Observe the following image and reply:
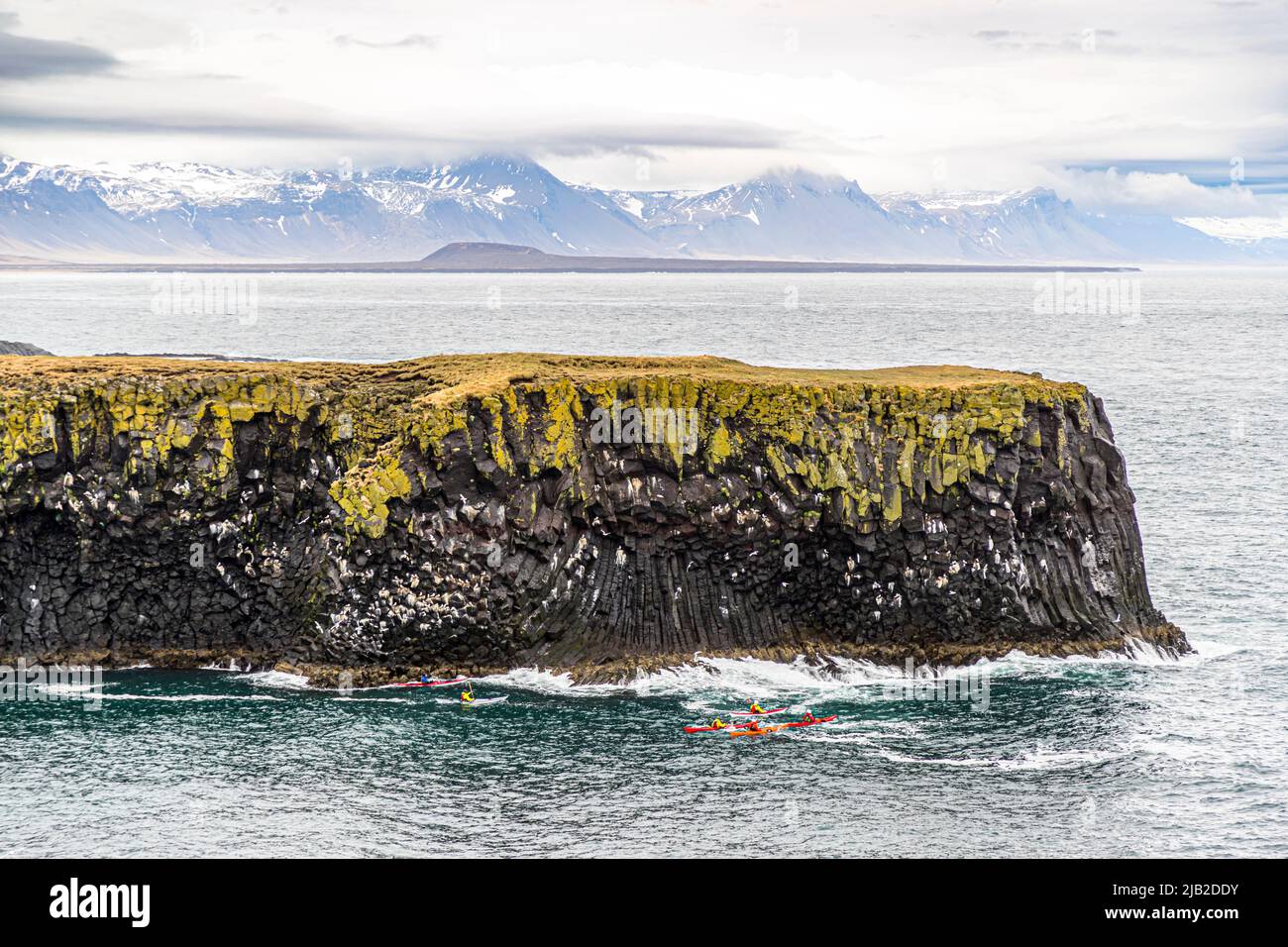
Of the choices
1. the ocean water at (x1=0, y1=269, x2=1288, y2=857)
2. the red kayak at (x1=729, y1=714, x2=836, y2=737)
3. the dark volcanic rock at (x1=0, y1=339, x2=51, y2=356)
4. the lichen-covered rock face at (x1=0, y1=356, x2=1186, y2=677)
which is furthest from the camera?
the dark volcanic rock at (x1=0, y1=339, x2=51, y2=356)

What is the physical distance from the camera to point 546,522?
6612 centimetres

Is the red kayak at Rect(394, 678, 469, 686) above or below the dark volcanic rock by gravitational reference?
below

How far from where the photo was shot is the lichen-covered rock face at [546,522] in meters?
65.2

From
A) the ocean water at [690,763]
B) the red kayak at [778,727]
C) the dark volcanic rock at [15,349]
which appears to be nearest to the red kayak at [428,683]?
the ocean water at [690,763]

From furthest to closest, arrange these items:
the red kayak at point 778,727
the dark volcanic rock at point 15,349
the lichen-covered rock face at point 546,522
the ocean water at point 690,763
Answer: the dark volcanic rock at point 15,349 → the lichen-covered rock face at point 546,522 → the red kayak at point 778,727 → the ocean water at point 690,763

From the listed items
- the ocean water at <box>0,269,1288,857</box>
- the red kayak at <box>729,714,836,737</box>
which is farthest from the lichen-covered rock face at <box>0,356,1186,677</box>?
the red kayak at <box>729,714,836,737</box>

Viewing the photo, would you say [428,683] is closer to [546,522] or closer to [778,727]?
[546,522]

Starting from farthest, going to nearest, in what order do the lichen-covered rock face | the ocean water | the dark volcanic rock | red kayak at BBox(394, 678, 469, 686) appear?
the dark volcanic rock, the lichen-covered rock face, red kayak at BBox(394, 678, 469, 686), the ocean water

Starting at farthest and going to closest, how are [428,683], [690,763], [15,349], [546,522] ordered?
[15,349], [546,522], [428,683], [690,763]

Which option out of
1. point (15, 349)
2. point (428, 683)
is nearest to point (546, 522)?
point (428, 683)

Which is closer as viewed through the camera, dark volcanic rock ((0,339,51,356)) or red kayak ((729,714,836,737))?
red kayak ((729,714,836,737))

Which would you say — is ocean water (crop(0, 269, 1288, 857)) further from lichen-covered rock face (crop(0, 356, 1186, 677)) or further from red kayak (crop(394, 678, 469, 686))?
lichen-covered rock face (crop(0, 356, 1186, 677))

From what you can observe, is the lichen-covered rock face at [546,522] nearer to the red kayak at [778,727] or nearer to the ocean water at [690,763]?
the ocean water at [690,763]

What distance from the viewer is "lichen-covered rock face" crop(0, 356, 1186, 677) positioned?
6525 cm
